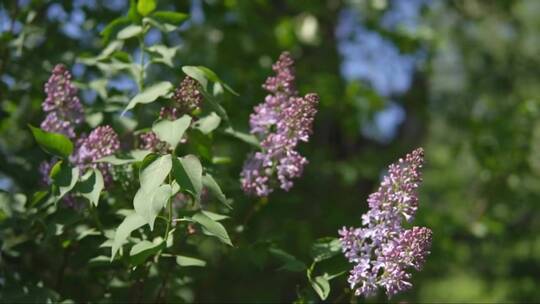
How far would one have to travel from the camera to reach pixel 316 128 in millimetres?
7039

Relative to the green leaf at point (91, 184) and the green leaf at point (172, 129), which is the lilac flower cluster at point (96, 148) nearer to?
the green leaf at point (91, 184)

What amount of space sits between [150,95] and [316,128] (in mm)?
4764

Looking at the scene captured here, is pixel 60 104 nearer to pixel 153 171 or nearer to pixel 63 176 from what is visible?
pixel 63 176

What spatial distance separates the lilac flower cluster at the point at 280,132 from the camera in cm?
233

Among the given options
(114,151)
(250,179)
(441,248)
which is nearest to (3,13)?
(114,151)

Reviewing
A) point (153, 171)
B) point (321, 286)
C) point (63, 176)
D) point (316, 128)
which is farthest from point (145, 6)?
point (316, 128)

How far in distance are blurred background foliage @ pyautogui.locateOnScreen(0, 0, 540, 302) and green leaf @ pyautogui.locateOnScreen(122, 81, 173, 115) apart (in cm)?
48

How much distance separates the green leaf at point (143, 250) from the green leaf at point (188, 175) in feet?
0.82

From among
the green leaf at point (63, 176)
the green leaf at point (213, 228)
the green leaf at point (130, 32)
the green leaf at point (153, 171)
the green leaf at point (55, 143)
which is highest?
the green leaf at point (130, 32)

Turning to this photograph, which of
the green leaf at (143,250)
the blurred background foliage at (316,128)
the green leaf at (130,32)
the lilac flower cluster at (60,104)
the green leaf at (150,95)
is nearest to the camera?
the green leaf at (143,250)

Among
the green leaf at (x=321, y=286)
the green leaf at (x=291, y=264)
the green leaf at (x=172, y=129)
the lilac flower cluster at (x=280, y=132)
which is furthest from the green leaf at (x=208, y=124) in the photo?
the green leaf at (x=321, y=286)

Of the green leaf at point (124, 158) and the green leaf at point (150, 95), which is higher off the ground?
the green leaf at point (150, 95)

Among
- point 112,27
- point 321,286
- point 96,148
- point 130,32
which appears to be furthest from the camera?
point 112,27

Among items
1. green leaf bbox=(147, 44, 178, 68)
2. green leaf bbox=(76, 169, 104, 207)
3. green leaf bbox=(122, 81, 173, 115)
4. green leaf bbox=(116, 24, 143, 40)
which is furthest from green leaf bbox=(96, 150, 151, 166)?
green leaf bbox=(116, 24, 143, 40)
